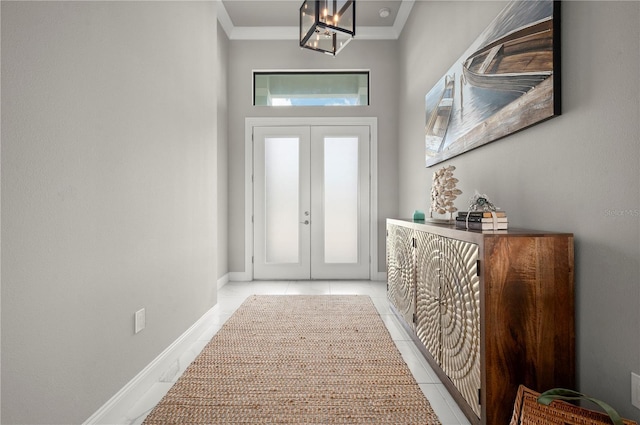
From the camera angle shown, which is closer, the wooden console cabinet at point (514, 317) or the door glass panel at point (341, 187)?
the wooden console cabinet at point (514, 317)

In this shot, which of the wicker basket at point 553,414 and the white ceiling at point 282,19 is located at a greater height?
the white ceiling at point 282,19

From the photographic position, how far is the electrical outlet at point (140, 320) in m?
1.63

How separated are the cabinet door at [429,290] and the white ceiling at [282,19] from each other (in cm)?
311

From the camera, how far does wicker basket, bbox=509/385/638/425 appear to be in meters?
0.93

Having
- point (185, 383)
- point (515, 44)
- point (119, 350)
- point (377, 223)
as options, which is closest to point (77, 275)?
point (119, 350)

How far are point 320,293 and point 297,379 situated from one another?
72.5 inches

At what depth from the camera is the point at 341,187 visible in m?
4.23

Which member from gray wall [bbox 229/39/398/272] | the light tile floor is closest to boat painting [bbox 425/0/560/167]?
the light tile floor

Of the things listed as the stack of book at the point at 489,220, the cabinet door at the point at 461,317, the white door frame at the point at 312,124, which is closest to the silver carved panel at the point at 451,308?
the cabinet door at the point at 461,317

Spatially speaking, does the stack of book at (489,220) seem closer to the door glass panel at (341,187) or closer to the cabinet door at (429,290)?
the cabinet door at (429,290)

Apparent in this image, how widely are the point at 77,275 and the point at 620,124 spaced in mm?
2115

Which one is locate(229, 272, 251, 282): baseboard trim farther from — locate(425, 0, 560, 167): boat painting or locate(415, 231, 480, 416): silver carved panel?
locate(425, 0, 560, 167): boat painting

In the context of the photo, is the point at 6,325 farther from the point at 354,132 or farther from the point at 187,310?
the point at 354,132

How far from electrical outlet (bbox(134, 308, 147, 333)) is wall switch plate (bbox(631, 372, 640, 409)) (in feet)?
6.94
